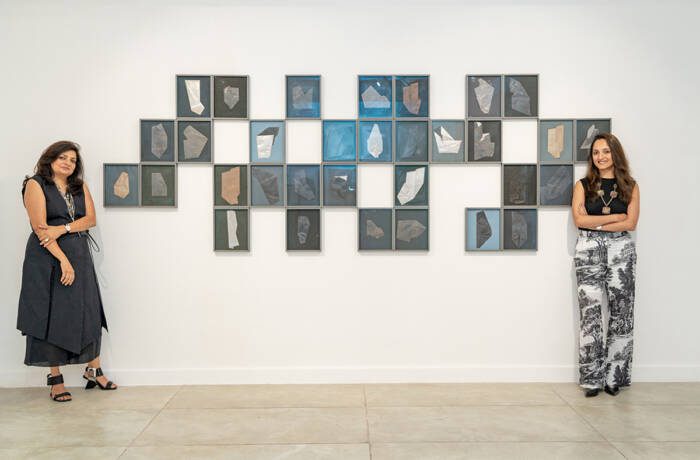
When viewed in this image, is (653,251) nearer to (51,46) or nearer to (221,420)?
(221,420)

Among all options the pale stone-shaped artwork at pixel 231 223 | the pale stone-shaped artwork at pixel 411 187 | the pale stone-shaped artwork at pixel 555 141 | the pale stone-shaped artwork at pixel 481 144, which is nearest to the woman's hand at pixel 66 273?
the pale stone-shaped artwork at pixel 231 223

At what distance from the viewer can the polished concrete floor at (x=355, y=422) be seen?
3211mm

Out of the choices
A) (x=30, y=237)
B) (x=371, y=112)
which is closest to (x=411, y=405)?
(x=371, y=112)

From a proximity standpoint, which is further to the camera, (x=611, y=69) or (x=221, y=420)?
(x=611, y=69)

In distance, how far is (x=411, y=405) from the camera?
3.95m

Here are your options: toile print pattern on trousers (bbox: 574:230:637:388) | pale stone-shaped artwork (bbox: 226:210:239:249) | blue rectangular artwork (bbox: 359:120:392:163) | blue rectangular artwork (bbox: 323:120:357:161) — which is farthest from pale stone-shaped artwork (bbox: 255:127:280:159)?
toile print pattern on trousers (bbox: 574:230:637:388)

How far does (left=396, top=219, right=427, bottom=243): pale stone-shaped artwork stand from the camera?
445 centimetres

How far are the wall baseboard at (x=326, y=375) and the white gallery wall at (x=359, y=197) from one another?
0.05 feet

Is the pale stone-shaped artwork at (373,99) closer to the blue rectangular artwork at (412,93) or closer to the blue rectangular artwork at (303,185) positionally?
the blue rectangular artwork at (412,93)

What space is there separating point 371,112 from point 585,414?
8.18ft

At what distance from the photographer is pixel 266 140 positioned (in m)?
Result: 4.43

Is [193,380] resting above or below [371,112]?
below

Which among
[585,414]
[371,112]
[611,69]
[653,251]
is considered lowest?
[585,414]

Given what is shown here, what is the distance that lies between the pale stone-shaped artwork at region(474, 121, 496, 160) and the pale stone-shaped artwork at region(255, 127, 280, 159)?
1.46 metres
